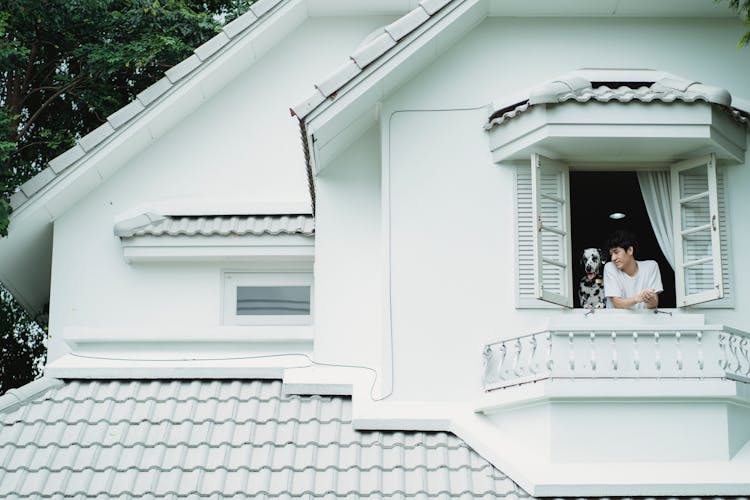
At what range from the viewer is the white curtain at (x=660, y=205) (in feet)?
46.2

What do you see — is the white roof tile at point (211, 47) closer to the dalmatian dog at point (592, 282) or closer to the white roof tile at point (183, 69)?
the white roof tile at point (183, 69)

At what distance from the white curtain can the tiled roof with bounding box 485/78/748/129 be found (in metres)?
0.98

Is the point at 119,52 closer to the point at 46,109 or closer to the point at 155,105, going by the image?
the point at 46,109

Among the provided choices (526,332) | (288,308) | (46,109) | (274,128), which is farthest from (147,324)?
(46,109)

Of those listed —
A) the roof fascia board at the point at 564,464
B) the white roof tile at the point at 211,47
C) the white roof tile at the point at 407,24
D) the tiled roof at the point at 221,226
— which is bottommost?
the roof fascia board at the point at 564,464

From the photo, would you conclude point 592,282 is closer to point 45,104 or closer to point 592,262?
point 592,262

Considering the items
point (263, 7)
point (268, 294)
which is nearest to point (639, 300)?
point (268, 294)

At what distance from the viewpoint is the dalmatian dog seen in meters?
Result: 14.4

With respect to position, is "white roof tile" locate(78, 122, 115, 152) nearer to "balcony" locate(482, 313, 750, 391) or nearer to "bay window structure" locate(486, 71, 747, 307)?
"bay window structure" locate(486, 71, 747, 307)

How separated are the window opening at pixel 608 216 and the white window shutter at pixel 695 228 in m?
1.10

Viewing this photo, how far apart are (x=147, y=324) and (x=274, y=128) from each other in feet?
10.1

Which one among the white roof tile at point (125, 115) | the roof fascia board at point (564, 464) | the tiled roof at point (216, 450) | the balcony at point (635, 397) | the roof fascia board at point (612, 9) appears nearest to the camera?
the roof fascia board at point (564, 464)

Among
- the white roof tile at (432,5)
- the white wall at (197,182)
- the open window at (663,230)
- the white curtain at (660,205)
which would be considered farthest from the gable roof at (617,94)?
the white wall at (197,182)

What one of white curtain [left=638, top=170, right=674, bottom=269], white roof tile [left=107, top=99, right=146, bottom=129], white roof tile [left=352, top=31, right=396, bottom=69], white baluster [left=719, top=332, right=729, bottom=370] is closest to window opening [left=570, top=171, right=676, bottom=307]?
white curtain [left=638, top=170, right=674, bottom=269]
